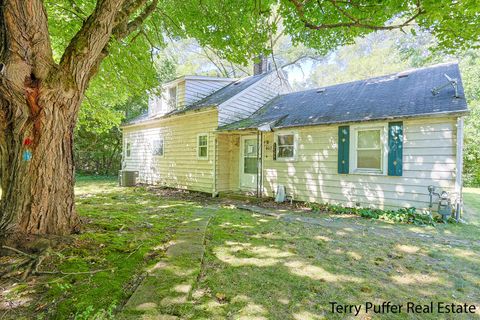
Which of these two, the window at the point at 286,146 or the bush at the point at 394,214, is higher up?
the window at the point at 286,146

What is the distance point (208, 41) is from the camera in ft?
23.1

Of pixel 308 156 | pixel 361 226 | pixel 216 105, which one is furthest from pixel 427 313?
pixel 216 105

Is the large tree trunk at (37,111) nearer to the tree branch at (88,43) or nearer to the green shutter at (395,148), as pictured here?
the tree branch at (88,43)

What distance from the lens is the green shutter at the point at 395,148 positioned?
6.54 meters

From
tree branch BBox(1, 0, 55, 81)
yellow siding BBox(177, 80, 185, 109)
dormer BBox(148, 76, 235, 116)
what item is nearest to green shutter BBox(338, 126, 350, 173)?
tree branch BBox(1, 0, 55, 81)

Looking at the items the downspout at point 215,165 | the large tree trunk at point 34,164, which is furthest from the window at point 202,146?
the large tree trunk at point 34,164

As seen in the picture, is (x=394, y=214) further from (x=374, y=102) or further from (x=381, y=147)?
(x=374, y=102)

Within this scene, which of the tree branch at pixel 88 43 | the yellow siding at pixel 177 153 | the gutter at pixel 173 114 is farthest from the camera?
the yellow siding at pixel 177 153

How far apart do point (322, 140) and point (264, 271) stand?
5.77m

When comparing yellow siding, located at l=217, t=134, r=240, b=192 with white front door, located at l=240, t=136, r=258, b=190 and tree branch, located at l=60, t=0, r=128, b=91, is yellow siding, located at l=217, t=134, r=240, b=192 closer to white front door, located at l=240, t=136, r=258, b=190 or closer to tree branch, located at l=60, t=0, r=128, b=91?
white front door, located at l=240, t=136, r=258, b=190

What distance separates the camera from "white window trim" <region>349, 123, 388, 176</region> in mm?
6816

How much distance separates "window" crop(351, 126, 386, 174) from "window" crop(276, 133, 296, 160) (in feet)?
6.43

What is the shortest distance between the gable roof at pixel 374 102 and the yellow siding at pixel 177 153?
1591 millimetres

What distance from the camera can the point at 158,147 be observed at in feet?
43.1
